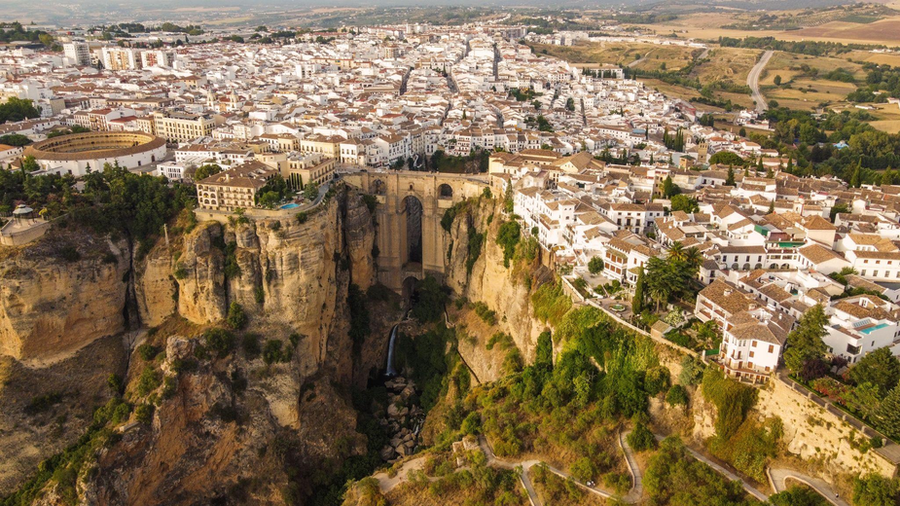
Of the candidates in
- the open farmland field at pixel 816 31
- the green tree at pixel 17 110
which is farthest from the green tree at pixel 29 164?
the open farmland field at pixel 816 31

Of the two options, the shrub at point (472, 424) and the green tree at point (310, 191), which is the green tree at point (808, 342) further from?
the green tree at point (310, 191)

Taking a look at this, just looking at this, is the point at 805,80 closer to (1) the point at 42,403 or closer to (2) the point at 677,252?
(2) the point at 677,252

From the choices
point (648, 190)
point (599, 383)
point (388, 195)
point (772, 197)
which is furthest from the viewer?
point (388, 195)

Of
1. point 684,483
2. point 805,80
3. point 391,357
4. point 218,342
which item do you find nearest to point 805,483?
point 684,483

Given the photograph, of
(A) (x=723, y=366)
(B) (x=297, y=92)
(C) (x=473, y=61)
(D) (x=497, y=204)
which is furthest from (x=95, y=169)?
(C) (x=473, y=61)

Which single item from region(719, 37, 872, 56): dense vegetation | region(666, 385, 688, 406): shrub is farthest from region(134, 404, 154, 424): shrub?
region(719, 37, 872, 56): dense vegetation

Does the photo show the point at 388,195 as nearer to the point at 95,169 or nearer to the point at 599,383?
the point at 95,169
